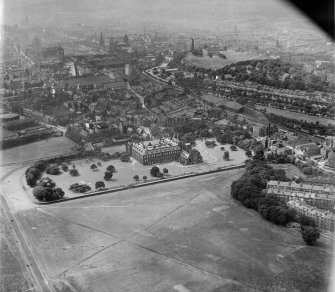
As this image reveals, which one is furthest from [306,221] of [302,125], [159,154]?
[302,125]

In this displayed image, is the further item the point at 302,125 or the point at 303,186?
the point at 302,125

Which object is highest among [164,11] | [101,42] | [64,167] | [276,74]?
[164,11]

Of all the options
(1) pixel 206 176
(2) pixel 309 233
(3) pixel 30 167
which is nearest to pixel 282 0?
(1) pixel 206 176

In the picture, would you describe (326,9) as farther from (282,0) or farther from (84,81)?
(84,81)

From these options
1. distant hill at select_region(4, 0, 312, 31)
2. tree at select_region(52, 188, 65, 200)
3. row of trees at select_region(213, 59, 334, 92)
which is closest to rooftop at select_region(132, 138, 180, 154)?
tree at select_region(52, 188, 65, 200)

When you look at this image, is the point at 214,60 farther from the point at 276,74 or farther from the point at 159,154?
the point at 159,154

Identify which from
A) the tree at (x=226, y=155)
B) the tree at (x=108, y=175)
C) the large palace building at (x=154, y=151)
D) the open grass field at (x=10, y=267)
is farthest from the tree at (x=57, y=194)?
the tree at (x=226, y=155)
